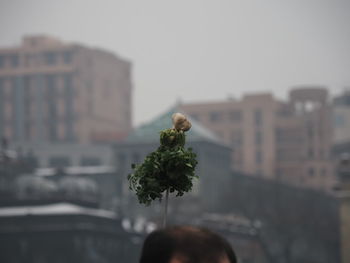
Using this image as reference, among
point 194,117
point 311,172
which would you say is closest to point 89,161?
point 194,117

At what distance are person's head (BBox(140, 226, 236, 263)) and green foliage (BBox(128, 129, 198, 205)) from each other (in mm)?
841

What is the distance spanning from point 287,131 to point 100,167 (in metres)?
39.2

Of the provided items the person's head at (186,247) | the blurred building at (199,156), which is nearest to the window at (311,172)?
the blurred building at (199,156)

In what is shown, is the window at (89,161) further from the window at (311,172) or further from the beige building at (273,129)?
the window at (311,172)

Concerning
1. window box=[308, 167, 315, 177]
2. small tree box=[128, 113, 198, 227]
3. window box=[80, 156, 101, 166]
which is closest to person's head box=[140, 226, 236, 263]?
small tree box=[128, 113, 198, 227]

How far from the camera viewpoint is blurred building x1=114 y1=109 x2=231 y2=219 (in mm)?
161375

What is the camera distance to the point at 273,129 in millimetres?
191500

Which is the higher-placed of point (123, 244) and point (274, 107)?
point (274, 107)

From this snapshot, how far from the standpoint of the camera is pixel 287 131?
633ft

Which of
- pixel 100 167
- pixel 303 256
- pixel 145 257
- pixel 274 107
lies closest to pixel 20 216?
pixel 303 256

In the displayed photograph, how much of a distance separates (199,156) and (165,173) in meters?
162

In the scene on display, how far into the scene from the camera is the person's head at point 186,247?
3.17m

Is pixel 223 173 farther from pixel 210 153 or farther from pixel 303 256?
pixel 303 256

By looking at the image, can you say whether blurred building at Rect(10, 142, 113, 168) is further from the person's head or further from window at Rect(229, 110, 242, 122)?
the person's head
